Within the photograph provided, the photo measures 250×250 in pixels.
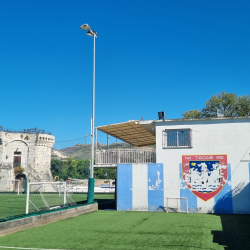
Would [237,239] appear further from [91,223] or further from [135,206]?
[135,206]

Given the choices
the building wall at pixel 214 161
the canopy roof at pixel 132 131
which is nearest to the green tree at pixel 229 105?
the canopy roof at pixel 132 131

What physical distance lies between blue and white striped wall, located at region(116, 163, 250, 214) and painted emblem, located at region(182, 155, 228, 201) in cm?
23

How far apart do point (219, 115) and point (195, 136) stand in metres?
1.95

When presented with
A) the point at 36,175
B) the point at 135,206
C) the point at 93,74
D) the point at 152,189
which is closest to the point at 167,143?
the point at 152,189

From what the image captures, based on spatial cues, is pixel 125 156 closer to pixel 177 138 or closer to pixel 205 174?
pixel 177 138

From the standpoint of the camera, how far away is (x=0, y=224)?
10.2m

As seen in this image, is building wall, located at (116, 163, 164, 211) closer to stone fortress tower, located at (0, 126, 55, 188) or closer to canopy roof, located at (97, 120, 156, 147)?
canopy roof, located at (97, 120, 156, 147)

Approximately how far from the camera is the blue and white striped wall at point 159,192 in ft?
54.2

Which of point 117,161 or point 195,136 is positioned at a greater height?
point 195,136

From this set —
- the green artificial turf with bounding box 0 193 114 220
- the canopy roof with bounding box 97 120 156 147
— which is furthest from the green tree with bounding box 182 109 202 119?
the green artificial turf with bounding box 0 193 114 220

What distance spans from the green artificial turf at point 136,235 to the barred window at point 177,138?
5355mm

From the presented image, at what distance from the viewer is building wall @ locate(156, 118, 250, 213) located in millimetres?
16594

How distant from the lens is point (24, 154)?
5834cm

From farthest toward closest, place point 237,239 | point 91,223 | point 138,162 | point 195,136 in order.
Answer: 1. point 138,162
2. point 195,136
3. point 91,223
4. point 237,239
